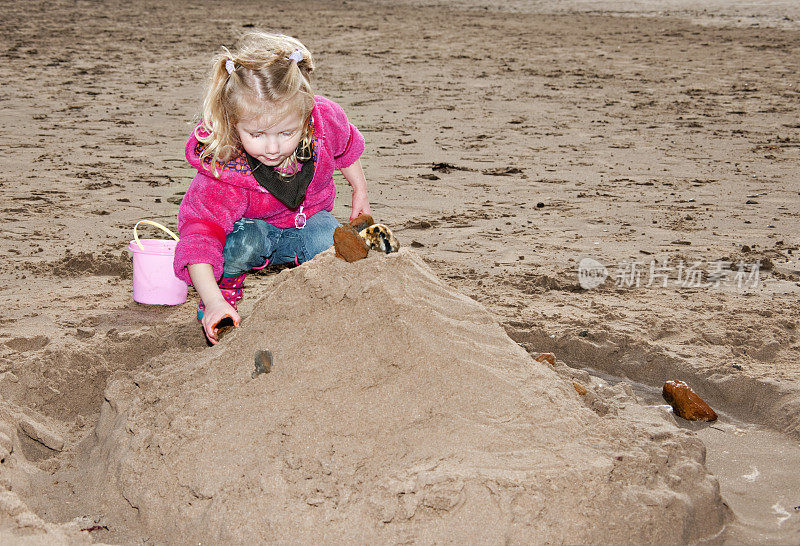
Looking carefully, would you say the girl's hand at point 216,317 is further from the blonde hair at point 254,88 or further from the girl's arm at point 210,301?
the blonde hair at point 254,88

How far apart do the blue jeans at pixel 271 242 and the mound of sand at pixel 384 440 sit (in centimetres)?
70

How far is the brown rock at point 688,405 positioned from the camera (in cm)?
245

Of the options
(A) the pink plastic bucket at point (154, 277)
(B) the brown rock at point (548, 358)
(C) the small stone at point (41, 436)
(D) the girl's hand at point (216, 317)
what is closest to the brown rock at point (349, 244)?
(D) the girl's hand at point (216, 317)

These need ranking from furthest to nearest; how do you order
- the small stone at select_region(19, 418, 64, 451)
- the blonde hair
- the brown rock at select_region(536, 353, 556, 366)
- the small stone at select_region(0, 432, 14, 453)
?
the brown rock at select_region(536, 353, 556, 366) < the blonde hair < the small stone at select_region(19, 418, 64, 451) < the small stone at select_region(0, 432, 14, 453)

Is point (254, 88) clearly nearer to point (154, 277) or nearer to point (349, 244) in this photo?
point (349, 244)

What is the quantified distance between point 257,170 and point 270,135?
13.0 inches

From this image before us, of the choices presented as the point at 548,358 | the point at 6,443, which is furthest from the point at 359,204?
the point at 6,443

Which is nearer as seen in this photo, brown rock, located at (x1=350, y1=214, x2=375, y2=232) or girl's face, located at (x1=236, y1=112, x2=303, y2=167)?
brown rock, located at (x1=350, y1=214, x2=375, y2=232)

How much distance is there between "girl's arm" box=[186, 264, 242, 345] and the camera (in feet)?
8.06

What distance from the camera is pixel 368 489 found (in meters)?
1.85

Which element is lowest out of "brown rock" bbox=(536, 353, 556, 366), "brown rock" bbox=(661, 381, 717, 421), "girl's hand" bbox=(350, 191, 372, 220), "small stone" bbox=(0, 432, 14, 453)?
"small stone" bbox=(0, 432, 14, 453)

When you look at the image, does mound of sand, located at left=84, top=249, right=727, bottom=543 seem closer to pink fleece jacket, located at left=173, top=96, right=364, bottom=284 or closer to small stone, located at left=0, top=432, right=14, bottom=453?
small stone, located at left=0, top=432, right=14, bottom=453

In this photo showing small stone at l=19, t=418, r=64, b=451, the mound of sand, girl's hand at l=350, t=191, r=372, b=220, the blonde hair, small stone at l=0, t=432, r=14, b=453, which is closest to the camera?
the mound of sand

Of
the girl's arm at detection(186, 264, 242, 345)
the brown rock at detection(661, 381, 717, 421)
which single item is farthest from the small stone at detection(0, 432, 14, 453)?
the brown rock at detection(661, 381, 717, 421)
